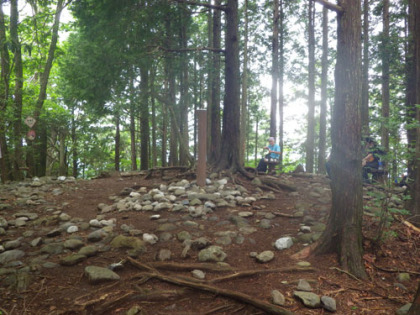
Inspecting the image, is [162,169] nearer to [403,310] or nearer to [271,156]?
[271,156]

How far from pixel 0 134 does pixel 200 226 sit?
8.77 meters

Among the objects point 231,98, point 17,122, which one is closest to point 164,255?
point 231,98

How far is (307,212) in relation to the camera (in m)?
5.62

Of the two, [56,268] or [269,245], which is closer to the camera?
[56,268]

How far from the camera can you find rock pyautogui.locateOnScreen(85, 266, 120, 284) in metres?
3.25

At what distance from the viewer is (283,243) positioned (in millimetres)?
4230

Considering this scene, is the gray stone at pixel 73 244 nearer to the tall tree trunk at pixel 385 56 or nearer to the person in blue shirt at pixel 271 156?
the person in blue shirt at pixel 271 156

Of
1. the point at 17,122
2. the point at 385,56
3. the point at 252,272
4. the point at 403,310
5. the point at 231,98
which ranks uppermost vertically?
the point at 385,56

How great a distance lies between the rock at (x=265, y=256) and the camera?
3.82 meters

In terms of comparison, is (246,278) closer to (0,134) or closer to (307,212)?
(307,212)

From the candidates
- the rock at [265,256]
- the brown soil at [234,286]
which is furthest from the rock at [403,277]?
the rock at [265,256]

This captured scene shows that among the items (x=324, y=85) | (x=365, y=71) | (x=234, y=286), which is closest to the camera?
(x=234, y=286)

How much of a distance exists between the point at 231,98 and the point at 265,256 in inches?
232

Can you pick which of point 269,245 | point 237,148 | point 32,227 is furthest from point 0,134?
point 269,245
